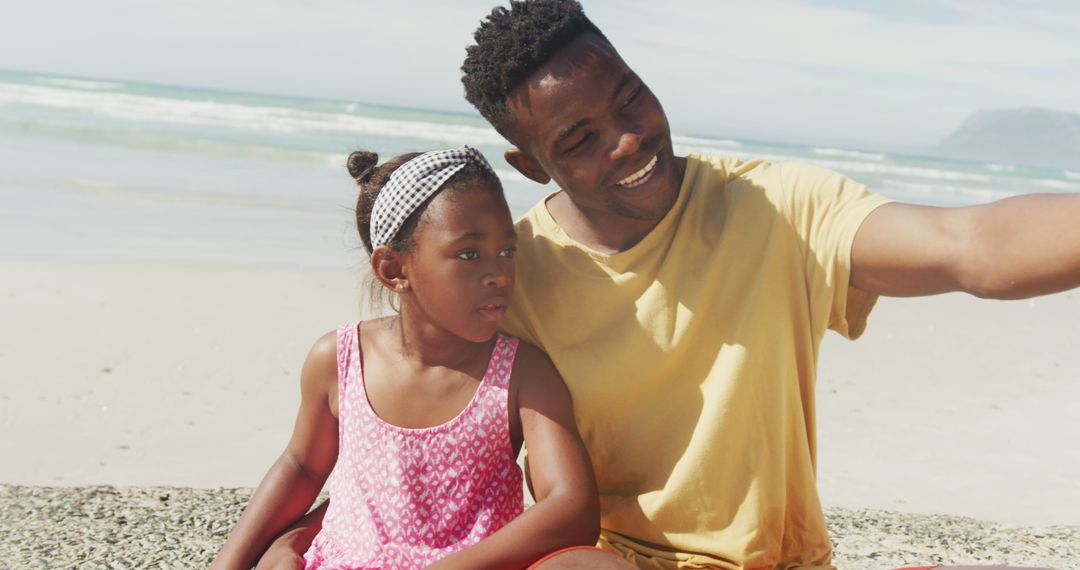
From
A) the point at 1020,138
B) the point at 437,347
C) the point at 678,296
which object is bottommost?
the point at 1020,138

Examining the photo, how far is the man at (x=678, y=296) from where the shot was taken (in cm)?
222

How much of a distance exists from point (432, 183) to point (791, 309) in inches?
31.6

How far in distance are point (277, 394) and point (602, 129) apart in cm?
409

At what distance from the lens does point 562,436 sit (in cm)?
229

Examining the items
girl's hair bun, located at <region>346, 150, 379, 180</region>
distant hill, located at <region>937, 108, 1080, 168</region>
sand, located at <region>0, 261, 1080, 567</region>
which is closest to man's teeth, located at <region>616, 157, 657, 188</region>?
girl's hair bun, located at <region>346, 150, 379, 180</region>

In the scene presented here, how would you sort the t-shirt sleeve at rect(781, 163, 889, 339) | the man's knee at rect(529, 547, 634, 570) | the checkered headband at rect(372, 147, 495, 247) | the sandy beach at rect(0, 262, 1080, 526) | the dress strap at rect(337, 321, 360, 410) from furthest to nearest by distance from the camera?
the sandy beach at rect(0, 262, 1080, 526)
the dress strap at rect(337, 321, 360, 410)
the checkered headband at rect(372, 147, 495, 247)
the t-shirt sleeve at rect(781, 163, 889, 339)
the man's knee at rect(529, 547, 634, 570)

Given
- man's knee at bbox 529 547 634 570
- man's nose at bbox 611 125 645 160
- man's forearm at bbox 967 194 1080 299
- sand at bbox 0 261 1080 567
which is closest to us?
man's forearm at bbox 967 194 1080 299

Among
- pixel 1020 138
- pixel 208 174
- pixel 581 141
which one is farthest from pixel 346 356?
pixel 1020 138

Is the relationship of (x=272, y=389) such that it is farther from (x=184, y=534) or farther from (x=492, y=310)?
(x=492, y=310)

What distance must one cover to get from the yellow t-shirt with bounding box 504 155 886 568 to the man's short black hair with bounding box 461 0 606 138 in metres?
0.39

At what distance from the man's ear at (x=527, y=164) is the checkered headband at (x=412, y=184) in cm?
13

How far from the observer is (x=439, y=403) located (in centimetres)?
243

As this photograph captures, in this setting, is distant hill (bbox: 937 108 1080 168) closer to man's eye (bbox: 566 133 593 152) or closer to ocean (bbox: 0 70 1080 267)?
ocean (bbox: 0 70 1080 267)

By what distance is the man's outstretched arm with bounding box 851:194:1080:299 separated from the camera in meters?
1.77
